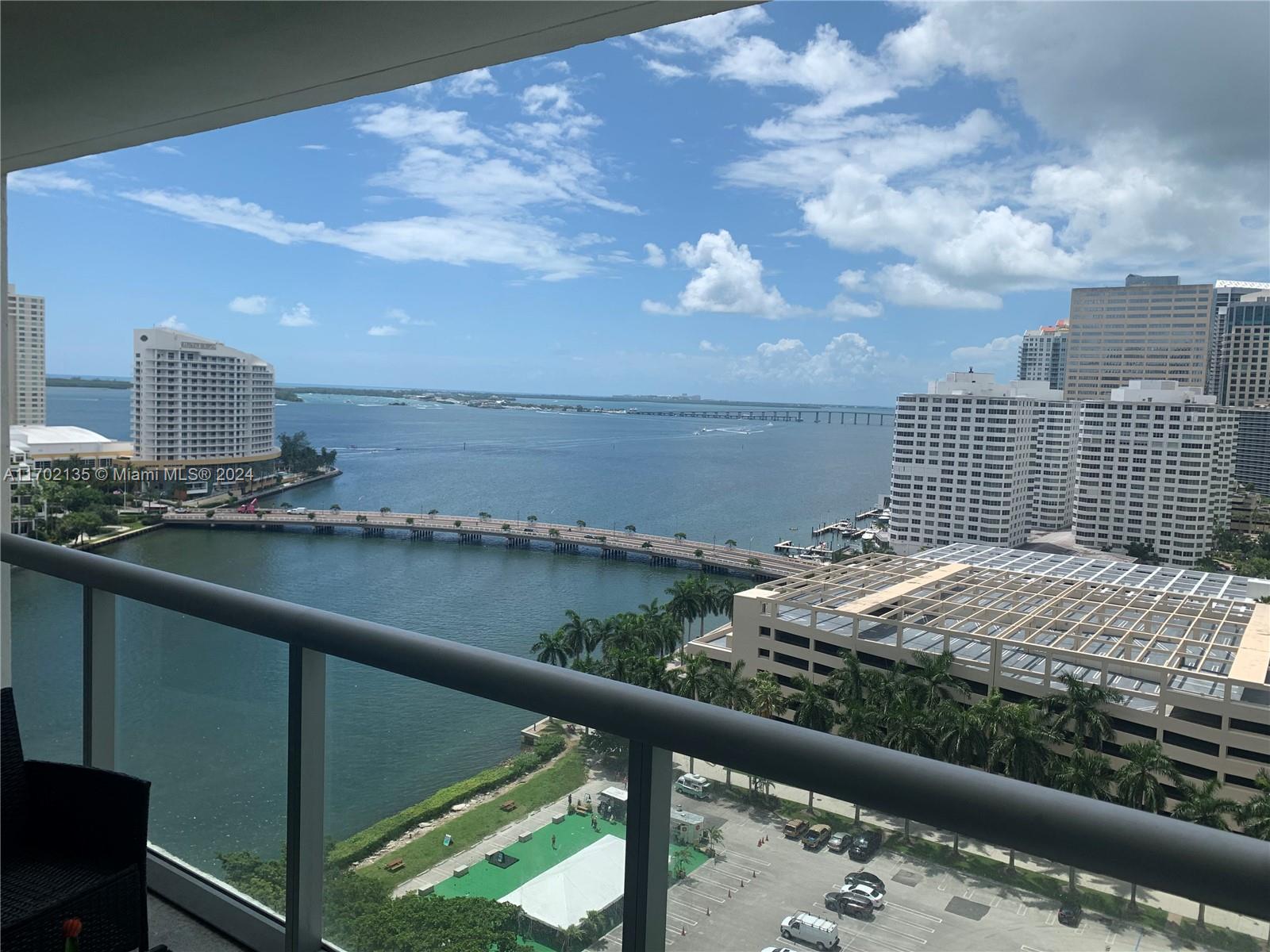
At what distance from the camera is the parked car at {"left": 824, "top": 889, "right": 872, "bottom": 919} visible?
95 centimetres

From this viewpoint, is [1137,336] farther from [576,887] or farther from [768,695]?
[576,887]

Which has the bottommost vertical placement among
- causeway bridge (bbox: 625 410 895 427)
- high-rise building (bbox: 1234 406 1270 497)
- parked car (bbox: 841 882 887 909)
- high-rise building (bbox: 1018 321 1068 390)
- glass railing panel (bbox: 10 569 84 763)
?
glass railing panel (bbox: 10 569 84 763)

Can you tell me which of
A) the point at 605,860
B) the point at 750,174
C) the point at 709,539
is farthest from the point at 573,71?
the point at 605,860

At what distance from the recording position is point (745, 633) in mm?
8297

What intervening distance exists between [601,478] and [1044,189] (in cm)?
928

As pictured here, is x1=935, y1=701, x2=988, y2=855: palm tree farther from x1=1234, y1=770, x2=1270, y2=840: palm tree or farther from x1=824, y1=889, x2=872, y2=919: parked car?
x1=824, y1=889, x2=872, y2=919: parked car

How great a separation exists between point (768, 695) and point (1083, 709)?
2.41 m

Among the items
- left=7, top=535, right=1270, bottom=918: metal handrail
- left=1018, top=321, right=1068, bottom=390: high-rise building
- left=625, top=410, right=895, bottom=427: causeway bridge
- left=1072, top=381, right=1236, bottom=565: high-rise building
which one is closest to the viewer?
left=7, top=535, right=1270, bottom=918: metal handrail

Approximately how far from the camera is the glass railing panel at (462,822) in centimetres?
118

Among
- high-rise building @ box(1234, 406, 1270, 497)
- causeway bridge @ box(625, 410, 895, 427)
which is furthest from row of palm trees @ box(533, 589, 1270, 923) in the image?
causeway bridge @ box(625, 410, 895, 427)

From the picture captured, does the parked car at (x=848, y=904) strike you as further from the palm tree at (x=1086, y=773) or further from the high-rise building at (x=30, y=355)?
the high-rise building at (x=30, y=355)

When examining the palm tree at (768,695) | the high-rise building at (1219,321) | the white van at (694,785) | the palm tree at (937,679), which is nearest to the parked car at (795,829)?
the white van at (694,785)

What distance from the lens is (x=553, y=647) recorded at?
10.3 metres

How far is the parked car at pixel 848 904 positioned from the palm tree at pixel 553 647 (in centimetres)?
903
